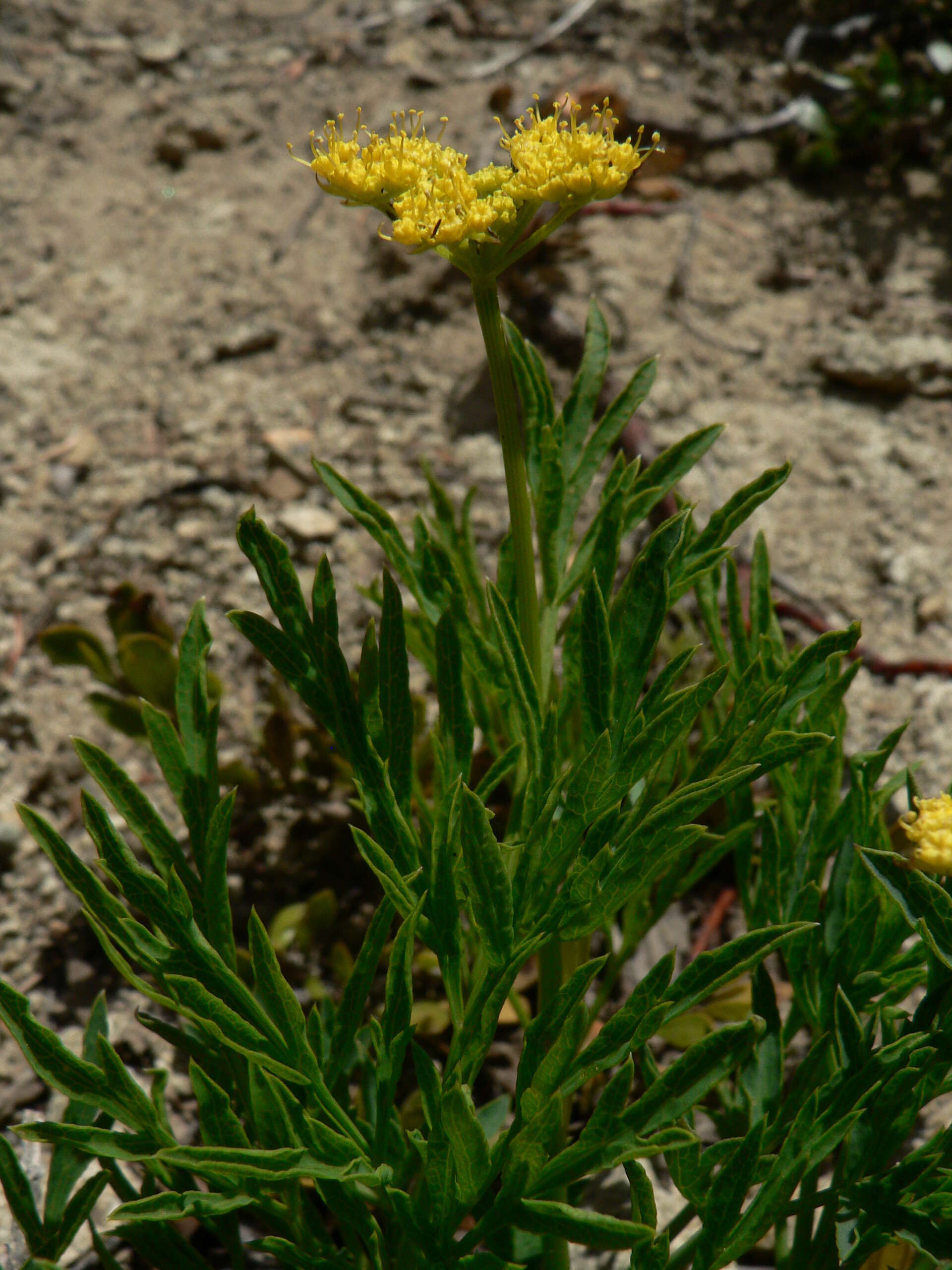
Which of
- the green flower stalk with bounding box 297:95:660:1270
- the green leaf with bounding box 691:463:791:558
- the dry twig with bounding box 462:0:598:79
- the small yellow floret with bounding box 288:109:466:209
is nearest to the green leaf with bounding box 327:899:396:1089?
the green flower stalk with bounding box 297:95:660:1270

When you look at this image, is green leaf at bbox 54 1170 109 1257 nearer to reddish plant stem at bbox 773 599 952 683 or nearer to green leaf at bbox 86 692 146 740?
green leaf at bbox 86 692 146 740

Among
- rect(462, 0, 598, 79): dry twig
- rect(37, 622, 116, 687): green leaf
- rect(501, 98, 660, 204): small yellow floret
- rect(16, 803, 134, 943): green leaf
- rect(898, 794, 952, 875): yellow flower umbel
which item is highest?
rect(462, 0, 598, 79): dry twig

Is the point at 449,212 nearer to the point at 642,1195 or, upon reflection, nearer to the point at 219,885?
the point at 219,885

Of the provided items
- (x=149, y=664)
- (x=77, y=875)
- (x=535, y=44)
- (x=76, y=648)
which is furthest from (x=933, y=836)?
(x=535, y=44)

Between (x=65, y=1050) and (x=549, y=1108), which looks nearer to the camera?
(x=549, y=1108)

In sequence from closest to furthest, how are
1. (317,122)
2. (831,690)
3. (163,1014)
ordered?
1. (831,690)
2. (163,1014)
3. (317,122)

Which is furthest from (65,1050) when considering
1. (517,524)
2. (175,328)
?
(175,328)

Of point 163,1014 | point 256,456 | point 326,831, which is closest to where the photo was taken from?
point 163,1014

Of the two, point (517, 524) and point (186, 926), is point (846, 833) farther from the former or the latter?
point (186, 926)
